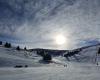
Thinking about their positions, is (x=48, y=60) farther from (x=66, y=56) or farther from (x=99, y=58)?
(x=66, y=56)

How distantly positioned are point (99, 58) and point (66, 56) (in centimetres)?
3411

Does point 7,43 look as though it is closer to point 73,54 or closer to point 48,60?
point 48,60

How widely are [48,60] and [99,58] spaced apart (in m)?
50.0

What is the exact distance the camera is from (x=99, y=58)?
118m

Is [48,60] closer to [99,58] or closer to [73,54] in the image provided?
[99,58]

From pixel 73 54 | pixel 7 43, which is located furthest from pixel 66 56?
pixel 7 43

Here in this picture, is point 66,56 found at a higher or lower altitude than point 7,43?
lower

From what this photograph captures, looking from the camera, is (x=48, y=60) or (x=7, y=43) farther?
(x=7, y=43)

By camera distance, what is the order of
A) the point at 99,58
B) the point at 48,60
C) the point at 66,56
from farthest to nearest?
the point at 66,56
the point at 99,58
the point at 48,60

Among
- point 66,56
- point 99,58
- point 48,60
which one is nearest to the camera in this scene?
point 48,60

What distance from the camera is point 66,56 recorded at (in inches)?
5679

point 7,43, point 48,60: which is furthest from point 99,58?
point 7,43

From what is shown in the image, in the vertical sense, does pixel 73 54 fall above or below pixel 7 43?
below

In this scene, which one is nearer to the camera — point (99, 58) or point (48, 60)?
point (48, 60)
